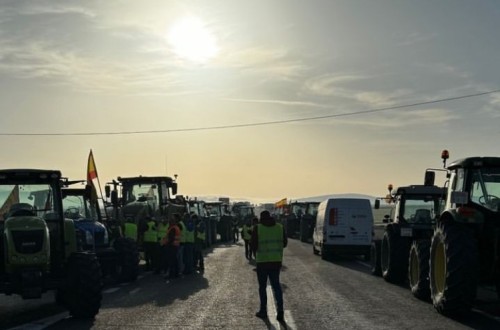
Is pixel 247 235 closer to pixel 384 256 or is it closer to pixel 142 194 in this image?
pixel 142 194

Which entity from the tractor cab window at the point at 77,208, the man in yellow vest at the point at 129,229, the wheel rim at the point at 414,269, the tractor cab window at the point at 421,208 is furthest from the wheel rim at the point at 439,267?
the man in yellow vest at the point at 129,229

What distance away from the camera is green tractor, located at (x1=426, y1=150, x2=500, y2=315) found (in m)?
11.1

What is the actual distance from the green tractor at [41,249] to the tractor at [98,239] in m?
3.72

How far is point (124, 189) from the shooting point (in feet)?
81.2

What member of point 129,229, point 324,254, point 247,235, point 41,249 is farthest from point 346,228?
point 41,249

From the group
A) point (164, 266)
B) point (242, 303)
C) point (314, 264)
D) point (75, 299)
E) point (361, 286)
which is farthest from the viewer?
point (314, 264)

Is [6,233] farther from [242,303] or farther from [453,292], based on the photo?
[453,292]

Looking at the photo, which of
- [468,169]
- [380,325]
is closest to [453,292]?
[380,325]

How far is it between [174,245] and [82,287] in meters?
8.25

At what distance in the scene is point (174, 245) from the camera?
64.2 feet

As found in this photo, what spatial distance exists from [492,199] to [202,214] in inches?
1011

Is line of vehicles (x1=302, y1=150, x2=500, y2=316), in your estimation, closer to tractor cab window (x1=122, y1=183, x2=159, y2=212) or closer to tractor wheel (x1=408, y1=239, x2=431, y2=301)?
tractor wheel (x1=408, y1=239, x2=431, y2=301)

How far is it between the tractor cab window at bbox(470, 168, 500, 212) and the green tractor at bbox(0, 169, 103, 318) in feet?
22.5

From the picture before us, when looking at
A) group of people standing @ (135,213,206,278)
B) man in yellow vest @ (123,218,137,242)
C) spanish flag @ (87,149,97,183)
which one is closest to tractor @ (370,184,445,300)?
group of people standing @ (135,213,206,278)
